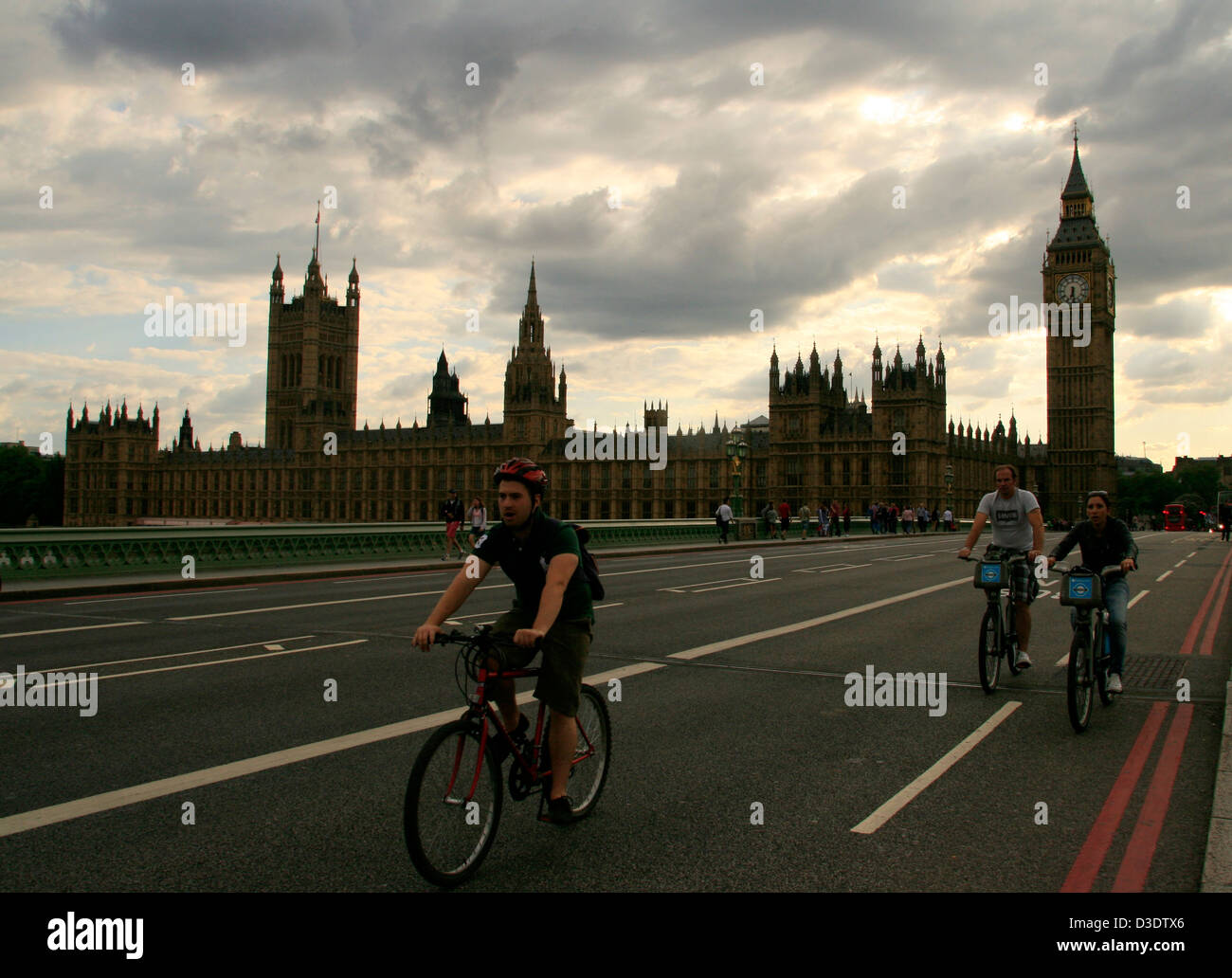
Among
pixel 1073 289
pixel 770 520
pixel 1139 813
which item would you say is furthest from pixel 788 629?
pixel 1073 289

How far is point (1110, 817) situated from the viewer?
537 cm

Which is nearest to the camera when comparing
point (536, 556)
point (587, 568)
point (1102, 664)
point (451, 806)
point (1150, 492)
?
point (451, 806)

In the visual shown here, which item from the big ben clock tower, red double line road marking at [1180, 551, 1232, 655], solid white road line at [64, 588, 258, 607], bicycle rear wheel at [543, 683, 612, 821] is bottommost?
solid white road line at [64, 588, 258, 607]

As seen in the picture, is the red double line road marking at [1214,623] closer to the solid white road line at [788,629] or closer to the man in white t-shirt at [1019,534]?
the man in white t-shirt at [1019,534]

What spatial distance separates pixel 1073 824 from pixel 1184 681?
5121 millimetres

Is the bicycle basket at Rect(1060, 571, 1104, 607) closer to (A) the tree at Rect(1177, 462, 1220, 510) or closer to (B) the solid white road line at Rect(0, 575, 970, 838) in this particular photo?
(B) the solid white road line at Rect(0, 575, 970, 838)

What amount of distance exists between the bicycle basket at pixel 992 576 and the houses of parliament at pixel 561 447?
210 ft

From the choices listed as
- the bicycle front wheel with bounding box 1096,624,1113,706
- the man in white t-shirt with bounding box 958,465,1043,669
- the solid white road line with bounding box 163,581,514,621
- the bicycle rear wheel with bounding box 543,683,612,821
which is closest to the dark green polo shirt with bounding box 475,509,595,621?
the bicycle rear wheel with bounding box 543,683,612,821

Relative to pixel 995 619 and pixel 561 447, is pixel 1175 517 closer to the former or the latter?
pixel 561 447

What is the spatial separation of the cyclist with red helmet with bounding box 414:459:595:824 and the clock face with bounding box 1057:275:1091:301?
428ft

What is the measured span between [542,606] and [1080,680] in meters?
4.96

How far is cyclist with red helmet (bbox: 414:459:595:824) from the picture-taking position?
15.6 feet

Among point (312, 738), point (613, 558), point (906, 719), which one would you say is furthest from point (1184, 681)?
point (613, 558)

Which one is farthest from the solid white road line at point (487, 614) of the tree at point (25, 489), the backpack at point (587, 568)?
the tree at point (25, 489)
